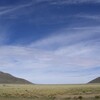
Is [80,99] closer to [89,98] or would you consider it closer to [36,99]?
[89,98]

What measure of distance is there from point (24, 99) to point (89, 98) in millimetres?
11358

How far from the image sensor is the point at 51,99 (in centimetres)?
5409

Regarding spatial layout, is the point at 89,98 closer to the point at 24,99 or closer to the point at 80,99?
the point at 80,99

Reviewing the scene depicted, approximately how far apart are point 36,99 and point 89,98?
9.29m

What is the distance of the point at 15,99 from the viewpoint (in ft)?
177

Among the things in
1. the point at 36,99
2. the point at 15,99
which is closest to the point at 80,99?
the point at 36,99

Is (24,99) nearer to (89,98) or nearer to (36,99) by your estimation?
(36,99)

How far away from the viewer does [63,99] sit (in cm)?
5503

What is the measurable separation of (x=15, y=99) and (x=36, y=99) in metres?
3.65

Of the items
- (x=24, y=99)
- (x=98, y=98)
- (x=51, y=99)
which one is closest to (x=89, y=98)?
(x=98, y=98)

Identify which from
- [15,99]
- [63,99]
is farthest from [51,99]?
[15,99]

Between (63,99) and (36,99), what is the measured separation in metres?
4.80

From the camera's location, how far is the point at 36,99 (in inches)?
2140

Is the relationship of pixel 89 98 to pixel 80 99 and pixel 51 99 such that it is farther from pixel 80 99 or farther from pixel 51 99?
pixel 51 99
